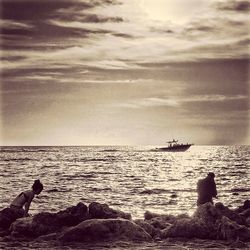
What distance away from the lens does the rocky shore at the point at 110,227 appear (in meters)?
12.9

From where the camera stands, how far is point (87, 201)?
2720 cm

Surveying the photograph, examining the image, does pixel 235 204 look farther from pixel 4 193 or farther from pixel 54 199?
pixel 4 193

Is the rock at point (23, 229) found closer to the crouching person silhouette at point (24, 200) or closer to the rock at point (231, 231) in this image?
the crouching person silhouette at point (24, 200)

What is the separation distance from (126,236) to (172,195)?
19.2m

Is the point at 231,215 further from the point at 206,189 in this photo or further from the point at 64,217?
the point at 64,217

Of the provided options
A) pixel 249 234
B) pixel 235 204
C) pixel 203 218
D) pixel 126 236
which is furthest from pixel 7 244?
pixel 235 204

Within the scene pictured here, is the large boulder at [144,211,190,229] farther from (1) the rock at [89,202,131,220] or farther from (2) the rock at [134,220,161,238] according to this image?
(1) the rock at [89,202,131,220]

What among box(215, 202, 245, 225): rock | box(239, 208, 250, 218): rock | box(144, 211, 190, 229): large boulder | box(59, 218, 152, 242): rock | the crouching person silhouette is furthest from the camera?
box(239, 208, 250, 218): rock

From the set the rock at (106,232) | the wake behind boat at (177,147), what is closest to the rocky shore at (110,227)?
the rock at (106,232)

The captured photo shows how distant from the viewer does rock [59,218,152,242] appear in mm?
12776

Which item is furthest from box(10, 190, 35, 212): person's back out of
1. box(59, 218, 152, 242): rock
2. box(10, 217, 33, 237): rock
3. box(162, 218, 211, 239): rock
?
box(162, 218, 211, 239): rock

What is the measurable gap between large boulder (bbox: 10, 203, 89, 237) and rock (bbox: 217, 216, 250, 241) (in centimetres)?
419

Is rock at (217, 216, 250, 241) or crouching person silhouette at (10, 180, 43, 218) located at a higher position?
crouching person silhouette at (10, 180, 43, 218)

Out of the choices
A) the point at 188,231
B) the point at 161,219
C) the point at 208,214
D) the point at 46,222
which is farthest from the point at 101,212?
the point at 208,214
